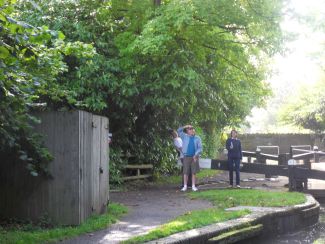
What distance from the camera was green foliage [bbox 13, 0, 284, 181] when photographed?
14078mm

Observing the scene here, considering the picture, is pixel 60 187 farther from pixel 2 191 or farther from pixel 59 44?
pixel 59 44

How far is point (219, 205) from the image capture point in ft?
38.4

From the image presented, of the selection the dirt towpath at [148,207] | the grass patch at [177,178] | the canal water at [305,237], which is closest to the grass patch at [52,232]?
the dirt towpath at [148,207]

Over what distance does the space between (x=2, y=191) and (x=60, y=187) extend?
1.13m

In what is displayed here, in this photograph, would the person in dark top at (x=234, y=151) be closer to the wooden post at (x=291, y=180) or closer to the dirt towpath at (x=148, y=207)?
the dirt towpath at (x=148, y=207)

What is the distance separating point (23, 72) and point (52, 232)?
9.09 feet

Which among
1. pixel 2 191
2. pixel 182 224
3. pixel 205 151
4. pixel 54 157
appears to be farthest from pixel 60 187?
pixel 205 151

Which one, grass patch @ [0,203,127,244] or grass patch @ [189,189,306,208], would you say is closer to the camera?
grass patch @ [0,203,127,244]

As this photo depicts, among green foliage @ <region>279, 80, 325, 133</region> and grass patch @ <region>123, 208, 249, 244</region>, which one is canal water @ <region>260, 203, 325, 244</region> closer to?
grass patch @ <region>123, 208, 249, 244</region>

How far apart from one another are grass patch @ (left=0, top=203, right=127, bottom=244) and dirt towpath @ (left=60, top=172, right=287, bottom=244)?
17cm

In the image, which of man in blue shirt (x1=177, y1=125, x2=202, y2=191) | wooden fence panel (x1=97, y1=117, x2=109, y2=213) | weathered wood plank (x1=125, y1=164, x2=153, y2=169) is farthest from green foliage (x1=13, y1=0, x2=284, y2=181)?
wooden fence panel (x1=97, y1=117, x2=109, y2=213)

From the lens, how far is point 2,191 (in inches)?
357

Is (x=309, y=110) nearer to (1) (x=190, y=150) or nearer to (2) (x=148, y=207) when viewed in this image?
(1) (x=190, y=150)

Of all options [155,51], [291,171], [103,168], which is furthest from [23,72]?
[291,171]
